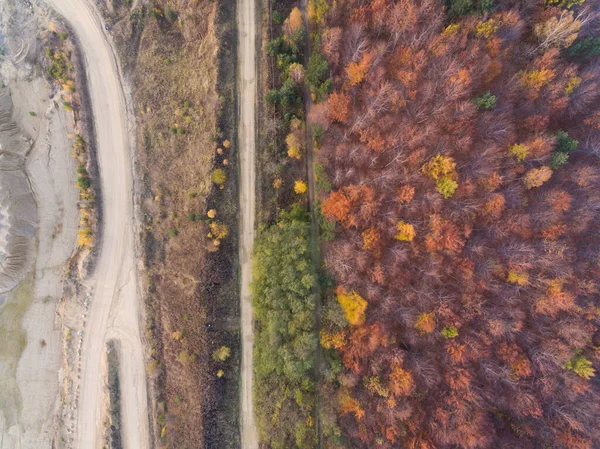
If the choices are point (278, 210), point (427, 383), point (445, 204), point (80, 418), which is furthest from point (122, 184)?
point (427, 383)

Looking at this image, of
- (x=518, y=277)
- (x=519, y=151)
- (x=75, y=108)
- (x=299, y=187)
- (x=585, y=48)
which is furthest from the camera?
(x=75, y=108)

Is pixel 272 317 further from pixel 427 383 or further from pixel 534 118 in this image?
pixel 534 118

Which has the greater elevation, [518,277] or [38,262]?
[38,262]

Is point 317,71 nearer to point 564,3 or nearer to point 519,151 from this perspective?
point 519,151

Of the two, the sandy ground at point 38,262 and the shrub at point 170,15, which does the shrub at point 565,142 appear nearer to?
the shrub at point 170,15

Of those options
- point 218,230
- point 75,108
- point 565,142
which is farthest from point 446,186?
point 75,108

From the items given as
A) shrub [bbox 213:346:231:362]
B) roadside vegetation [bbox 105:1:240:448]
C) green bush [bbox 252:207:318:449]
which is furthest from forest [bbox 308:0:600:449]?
roadside vegetation [bbox 105:1:240:448]

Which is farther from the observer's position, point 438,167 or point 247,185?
point 247,185

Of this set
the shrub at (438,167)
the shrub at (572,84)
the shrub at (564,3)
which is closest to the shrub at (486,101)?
the shrub at (438,167)
